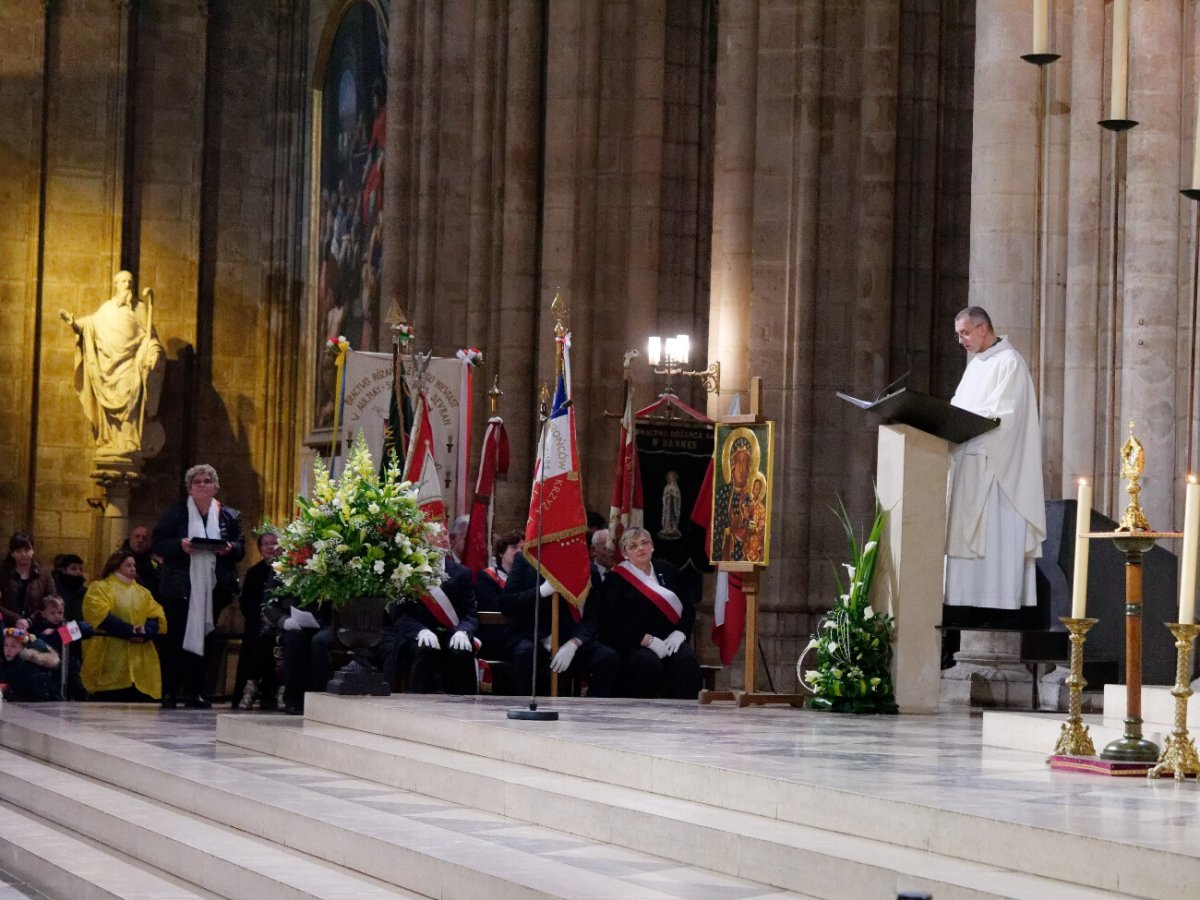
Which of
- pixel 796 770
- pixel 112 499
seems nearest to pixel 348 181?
pixel 112 499

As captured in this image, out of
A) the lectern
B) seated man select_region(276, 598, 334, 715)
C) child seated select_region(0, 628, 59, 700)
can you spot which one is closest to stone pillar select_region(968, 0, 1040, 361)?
the lectern

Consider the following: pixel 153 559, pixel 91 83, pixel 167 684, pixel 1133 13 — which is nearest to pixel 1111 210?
pixel 1133 13

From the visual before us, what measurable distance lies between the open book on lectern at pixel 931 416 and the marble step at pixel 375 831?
3.18m

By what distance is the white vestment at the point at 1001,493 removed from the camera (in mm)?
11148

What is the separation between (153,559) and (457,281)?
5.29m

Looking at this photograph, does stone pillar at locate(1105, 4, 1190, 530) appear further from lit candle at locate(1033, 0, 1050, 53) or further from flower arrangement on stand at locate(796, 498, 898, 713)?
lit candle at locate(1033, 0, 1050, 53)

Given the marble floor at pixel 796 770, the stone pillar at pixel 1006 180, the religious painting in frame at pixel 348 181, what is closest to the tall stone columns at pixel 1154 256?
the stone pillar at pixel 1006 180

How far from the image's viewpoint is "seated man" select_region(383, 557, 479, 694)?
13555 mm

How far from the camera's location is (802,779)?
24.5ft

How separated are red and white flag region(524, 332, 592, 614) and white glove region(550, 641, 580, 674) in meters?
0.26

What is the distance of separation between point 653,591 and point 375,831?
18.2 feet

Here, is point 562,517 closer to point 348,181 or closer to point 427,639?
point 427,639

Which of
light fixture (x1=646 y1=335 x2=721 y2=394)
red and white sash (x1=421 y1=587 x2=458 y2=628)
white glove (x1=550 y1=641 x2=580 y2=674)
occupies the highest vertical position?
light fixture (x1=646 y1=335 x2=721 y2=394)

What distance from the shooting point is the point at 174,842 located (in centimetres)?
880
